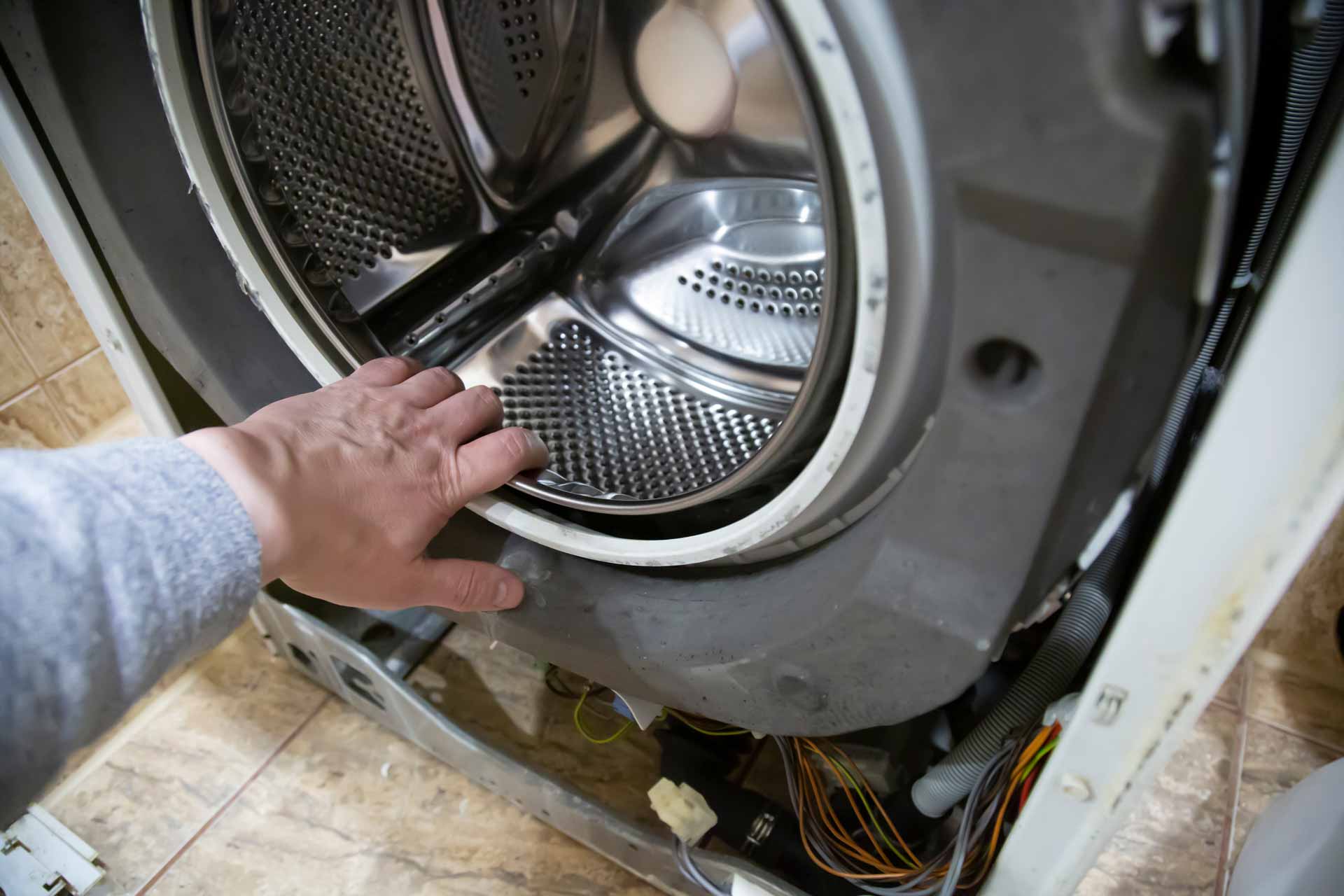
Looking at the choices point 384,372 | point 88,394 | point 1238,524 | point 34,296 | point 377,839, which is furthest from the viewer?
point 88,394

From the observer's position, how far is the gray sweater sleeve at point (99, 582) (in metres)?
0.40

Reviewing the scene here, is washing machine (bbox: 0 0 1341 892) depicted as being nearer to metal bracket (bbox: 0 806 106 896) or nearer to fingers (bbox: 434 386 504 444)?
fingers (bbox: 434 386 504 444)

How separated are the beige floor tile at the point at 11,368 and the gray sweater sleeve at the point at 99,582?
2.94 ft

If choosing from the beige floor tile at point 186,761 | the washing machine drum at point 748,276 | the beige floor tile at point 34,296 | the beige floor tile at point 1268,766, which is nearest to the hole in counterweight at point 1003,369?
the washing machine drum at point 748,276

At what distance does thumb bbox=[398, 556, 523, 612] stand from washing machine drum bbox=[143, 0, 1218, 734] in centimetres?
2

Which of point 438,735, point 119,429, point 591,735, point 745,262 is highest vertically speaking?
point 745,262

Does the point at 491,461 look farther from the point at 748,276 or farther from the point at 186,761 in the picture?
the point at 186,761

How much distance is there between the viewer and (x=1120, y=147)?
11.4 inches

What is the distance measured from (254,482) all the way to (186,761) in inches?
23.9

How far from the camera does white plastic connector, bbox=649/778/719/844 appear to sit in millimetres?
727

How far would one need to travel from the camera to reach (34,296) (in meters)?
1.16

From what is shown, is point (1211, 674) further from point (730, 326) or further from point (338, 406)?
point (338, 406)

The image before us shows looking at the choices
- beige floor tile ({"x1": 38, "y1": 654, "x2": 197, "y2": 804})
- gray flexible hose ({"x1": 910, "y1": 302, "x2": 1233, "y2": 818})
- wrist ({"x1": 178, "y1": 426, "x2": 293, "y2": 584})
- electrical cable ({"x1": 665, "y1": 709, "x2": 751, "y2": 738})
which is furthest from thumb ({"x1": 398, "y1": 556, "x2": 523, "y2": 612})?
beige floor tile ({"x1": 38, "y1": 654, "x2": 197, "y2": 804})

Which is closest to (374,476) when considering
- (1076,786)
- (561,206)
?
(561,206)
